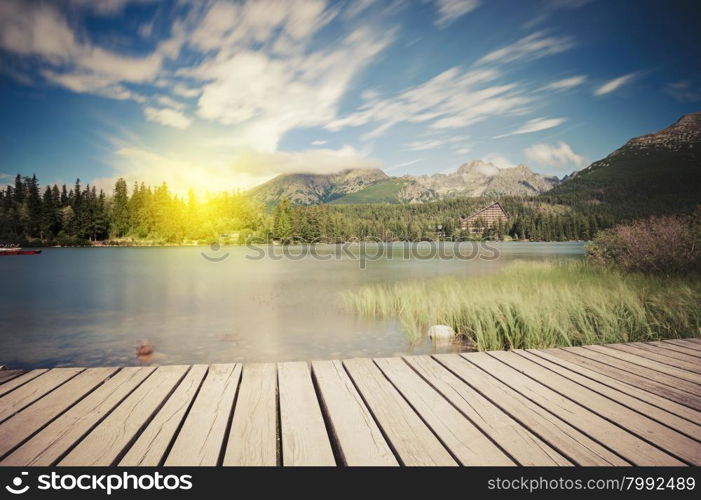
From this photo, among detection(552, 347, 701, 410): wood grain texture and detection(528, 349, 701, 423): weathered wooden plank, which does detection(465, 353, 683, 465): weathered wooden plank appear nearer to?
detection(528, 349, 701, 423): weathered wooden plank

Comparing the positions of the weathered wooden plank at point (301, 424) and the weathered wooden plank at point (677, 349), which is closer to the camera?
the weathered wooden plank at point (301, 424)

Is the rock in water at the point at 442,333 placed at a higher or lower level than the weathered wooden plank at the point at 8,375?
lower

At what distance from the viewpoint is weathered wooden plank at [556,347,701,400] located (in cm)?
321

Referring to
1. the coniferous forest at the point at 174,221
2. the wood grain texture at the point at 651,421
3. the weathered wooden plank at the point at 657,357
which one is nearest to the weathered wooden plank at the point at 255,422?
the wood grain texture at the point at 651,421

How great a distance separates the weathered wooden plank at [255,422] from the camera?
2270 millimetres

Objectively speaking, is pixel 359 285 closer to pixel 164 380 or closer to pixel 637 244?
pixel 637 244

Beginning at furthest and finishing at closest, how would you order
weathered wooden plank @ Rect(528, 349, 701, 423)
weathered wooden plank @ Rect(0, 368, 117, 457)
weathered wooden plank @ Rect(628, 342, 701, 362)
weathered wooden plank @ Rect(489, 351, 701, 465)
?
weathered wooden plank @ Rect(628, 342, 701, 362), weathered wooden plank @ Rect(528, 349, 701, 423), weathered wooden plank @ Rect(0, 368, 117, 457), weathered wooden plank @ Rect(489, 351, 701, 465)

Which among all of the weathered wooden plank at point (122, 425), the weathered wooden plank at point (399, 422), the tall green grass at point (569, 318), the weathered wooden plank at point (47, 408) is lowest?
the tall green grass at point (569, 318)

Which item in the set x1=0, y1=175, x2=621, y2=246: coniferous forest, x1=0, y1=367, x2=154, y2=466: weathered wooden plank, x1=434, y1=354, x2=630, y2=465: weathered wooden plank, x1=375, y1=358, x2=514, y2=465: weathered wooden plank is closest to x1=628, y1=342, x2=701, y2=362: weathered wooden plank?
x1=434, y1=354, x2=630, y2=465: weathered wooden plank

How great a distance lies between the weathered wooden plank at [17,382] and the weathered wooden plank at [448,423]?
3415 millimetres

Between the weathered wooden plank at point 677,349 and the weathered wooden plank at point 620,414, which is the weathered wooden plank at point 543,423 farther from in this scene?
the weathered wooden plank at point 677,349

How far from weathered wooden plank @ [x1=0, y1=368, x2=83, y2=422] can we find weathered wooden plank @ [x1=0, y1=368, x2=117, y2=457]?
0.07 m
